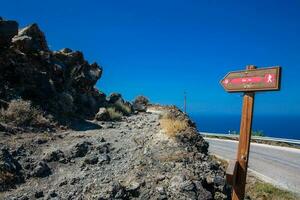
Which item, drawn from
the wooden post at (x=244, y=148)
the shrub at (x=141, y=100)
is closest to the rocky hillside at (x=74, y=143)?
the wooden post at (x=244, y=148)

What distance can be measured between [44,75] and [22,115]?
146 inches

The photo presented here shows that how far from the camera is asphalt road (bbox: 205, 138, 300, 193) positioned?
1741 centimetres

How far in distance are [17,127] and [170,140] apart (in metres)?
5.52

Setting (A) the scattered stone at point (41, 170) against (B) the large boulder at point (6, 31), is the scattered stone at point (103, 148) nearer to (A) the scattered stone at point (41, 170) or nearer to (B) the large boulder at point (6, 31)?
(A) the scattered stone at point (41, 170)

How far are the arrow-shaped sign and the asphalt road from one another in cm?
965

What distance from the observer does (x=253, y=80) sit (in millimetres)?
7266

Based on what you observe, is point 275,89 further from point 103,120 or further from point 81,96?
point 81,96

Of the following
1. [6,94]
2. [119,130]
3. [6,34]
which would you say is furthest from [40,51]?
[119,130]

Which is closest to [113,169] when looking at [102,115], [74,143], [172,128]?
[74,143]

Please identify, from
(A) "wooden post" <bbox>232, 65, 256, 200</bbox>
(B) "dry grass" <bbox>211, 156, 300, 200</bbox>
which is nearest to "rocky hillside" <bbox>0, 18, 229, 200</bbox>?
(A) "wooden post" <bbox>232, 65, 256, 200</bbox>

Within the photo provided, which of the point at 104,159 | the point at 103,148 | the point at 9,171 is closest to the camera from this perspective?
the point at 9,171

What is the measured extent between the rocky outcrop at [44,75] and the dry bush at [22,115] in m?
1.28

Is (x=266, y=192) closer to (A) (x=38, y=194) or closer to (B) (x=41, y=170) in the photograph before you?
(B) (x=41, y=170)

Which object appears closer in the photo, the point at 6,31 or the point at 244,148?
the point at 244,148
